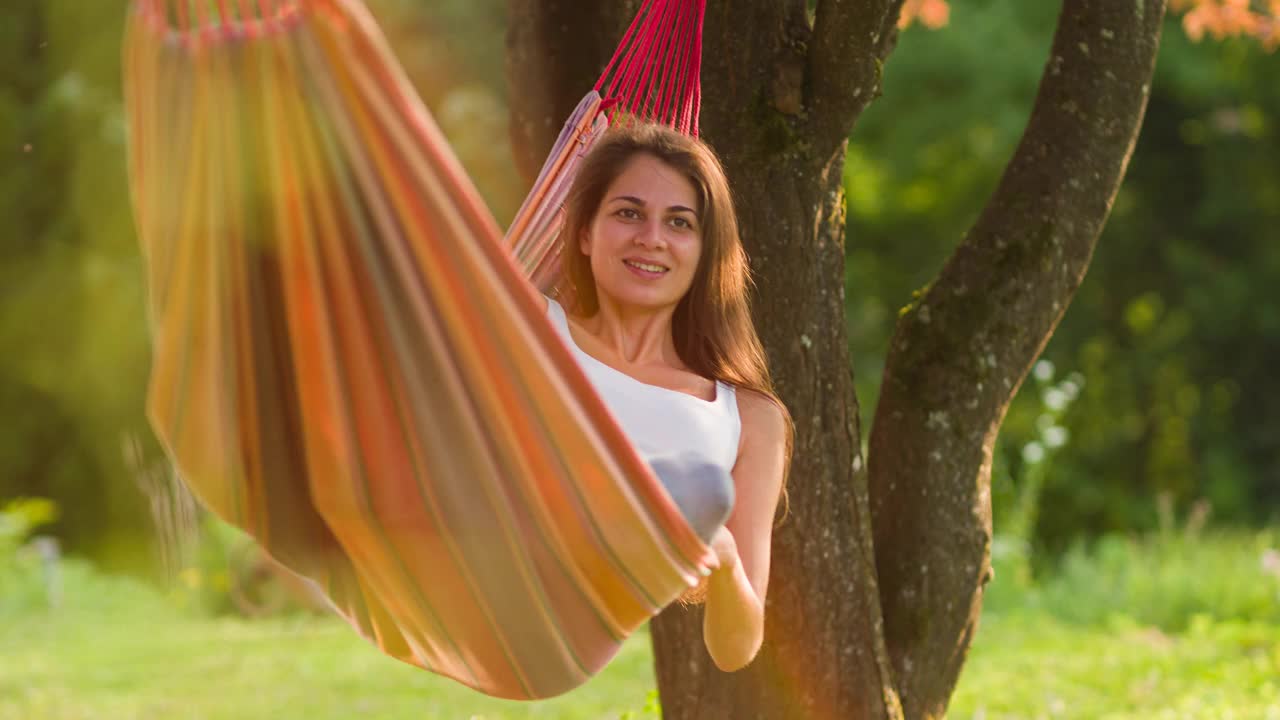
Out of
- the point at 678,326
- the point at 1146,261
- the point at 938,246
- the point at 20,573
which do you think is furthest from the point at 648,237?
the point at 1146,261

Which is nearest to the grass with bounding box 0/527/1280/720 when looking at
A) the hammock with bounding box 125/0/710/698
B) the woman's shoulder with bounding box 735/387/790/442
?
the woman's shoulder with bounding box 735/387/790/442

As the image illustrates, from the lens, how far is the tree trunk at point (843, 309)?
2076 mm

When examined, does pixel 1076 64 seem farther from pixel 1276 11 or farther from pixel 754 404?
pixel 1276 11

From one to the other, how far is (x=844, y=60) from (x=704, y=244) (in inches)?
17.8

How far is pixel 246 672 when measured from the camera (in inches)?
185

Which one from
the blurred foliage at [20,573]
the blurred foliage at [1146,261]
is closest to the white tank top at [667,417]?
the blurred foliage at [20,573]

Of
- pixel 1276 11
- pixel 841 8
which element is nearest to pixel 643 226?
pixel 841 8

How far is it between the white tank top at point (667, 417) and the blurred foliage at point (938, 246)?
6.46 metres

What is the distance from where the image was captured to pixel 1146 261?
9.29m

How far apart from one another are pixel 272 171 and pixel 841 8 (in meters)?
1.08

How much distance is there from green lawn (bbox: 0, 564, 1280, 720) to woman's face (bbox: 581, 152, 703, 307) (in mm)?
1806

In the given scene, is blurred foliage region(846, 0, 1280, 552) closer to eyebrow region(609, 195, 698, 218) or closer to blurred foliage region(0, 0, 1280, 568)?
→ blurred foliage region(0, 0, 1280, 568)

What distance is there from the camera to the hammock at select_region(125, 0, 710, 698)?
1221mm

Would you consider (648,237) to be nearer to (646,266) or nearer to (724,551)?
(646,266)
